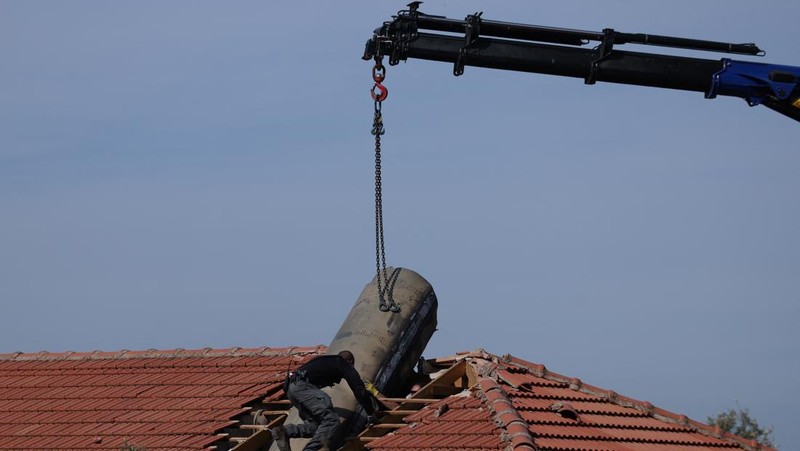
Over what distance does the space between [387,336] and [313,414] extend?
1.91 meters

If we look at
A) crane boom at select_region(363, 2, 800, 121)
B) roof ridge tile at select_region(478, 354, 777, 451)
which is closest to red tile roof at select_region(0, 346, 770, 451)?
roof ridge tile at select_region(478, 354, 777, 451)

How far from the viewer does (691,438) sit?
74.0 feet

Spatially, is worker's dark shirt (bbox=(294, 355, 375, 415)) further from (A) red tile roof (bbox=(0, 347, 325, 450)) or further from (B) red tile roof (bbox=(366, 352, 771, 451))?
(A) red tile roof (bbox=(0, 347, 325, 450))

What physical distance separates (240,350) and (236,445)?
12.4 feet

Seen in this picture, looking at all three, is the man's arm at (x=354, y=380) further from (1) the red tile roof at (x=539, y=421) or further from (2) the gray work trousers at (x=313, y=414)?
(1) the red tile roof at (x=539, y=421)

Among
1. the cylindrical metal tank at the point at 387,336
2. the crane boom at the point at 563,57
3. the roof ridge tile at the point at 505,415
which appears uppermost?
the crane boom at the point at 563,57

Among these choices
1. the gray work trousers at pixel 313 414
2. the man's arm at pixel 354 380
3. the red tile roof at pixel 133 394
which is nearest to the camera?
the man's arm at pixel 354 380

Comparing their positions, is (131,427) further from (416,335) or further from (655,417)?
(655,417)

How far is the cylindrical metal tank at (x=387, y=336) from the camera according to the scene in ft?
71.6

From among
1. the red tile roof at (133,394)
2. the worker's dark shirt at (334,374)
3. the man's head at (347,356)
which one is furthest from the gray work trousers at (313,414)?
the red tile roof at (133,394)

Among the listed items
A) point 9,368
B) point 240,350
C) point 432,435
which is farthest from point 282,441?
point 9,368

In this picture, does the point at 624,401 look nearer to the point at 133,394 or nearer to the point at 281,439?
the point at 281,439

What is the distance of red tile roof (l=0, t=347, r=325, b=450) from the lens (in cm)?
2309

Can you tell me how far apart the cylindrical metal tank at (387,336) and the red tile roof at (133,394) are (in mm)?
1849
